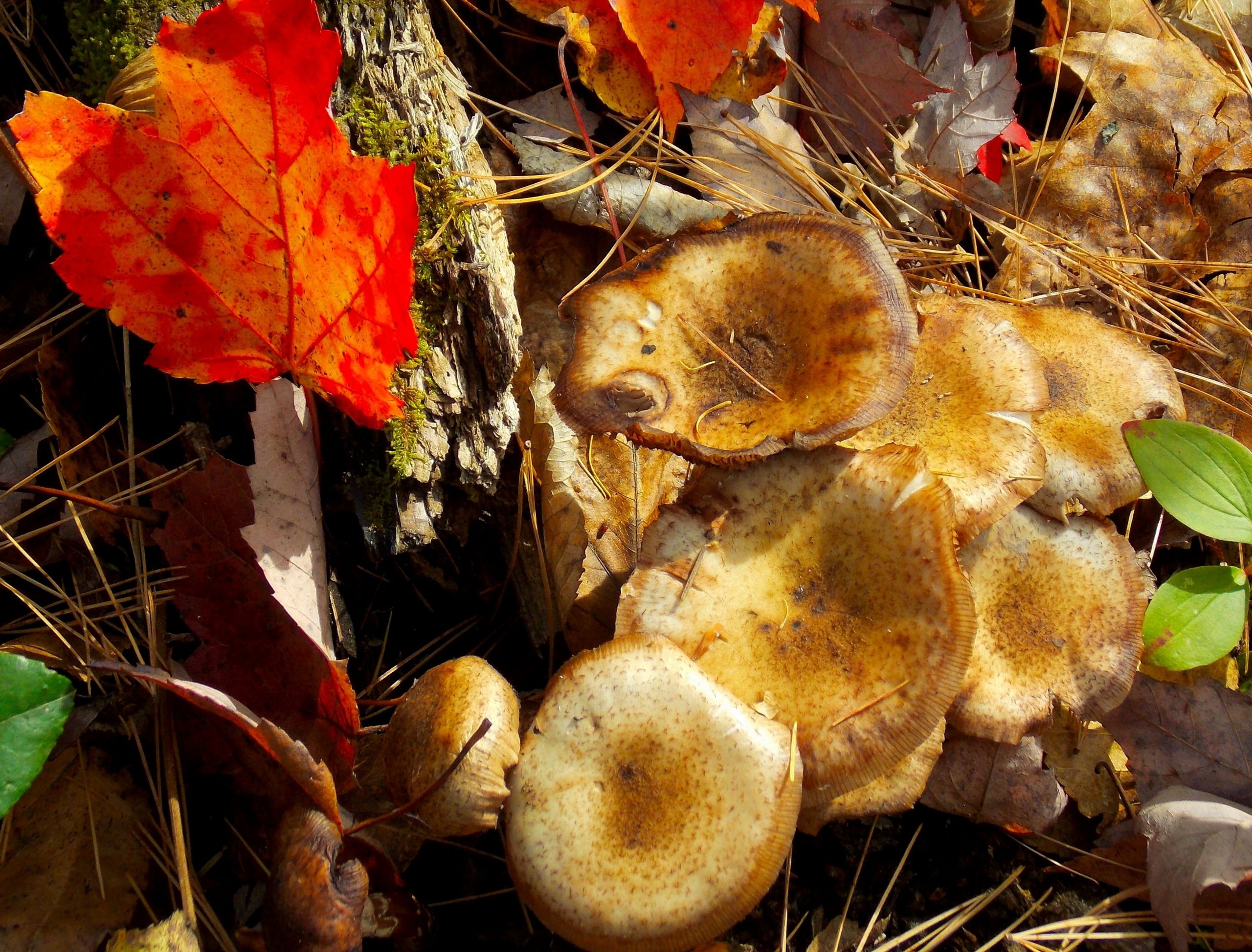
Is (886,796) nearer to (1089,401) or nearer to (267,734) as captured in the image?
(1089,401)

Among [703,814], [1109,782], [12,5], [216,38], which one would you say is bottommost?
[1109,782]

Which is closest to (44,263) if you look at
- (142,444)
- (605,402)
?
(142,444)

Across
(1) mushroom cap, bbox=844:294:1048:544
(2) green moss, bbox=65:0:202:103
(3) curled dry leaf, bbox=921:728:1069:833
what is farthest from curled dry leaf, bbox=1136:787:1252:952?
(2) green moss, bbox=65:0:202:103

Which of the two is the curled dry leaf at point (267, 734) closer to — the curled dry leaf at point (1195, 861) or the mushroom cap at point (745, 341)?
the mushroom cap at point (745, 341)

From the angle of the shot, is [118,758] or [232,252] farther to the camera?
[118,758]

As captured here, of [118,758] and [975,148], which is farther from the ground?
[975,148]

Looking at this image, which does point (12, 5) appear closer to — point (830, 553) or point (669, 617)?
point (669, 617)
